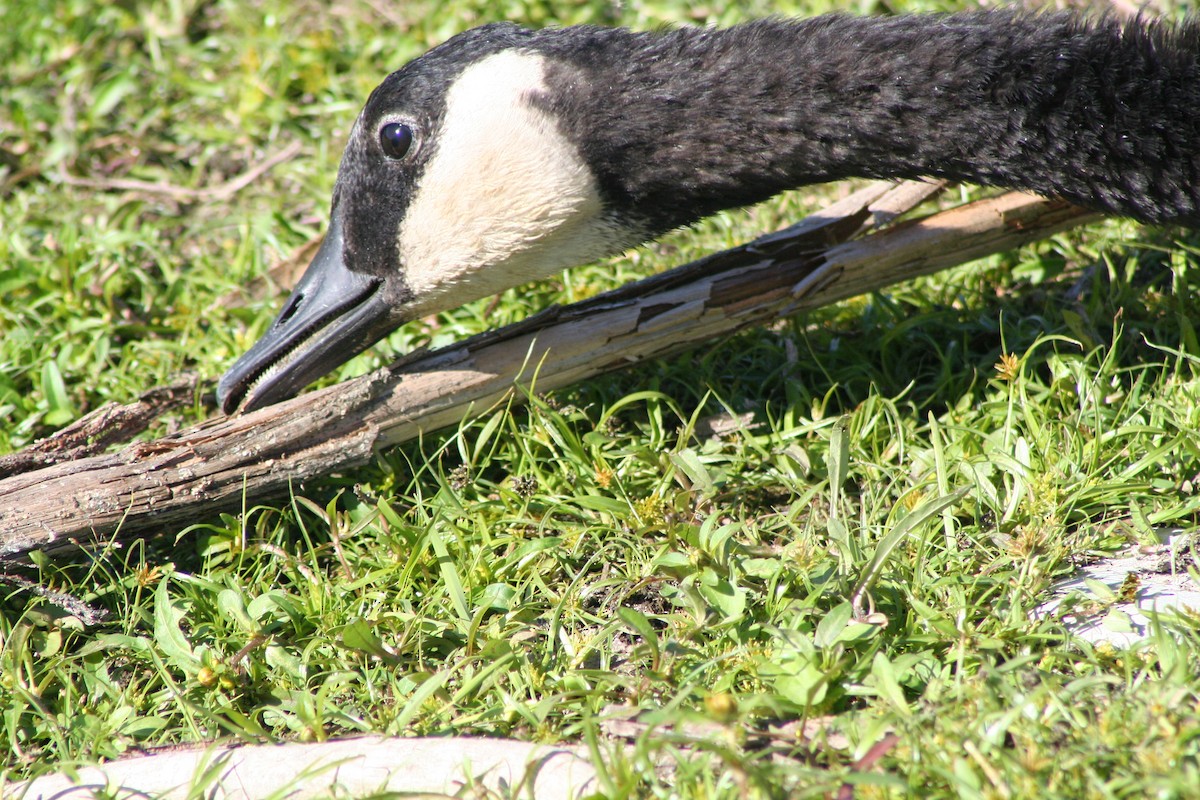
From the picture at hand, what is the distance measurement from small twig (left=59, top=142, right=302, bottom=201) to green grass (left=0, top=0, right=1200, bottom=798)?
382mm


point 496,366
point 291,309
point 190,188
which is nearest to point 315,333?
point 291,309

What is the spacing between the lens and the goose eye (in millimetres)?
3121

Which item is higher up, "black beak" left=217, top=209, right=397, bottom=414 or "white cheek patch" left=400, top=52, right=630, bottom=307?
"white cheek patch" left=400, top=52, right=630, bottom=307

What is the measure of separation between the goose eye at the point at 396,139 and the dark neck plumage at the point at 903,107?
0.44 m

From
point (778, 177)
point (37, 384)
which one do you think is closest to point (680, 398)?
point (778, 177)

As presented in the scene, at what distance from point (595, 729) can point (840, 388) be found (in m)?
1.70

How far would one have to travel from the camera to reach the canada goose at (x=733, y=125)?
9.67 feet

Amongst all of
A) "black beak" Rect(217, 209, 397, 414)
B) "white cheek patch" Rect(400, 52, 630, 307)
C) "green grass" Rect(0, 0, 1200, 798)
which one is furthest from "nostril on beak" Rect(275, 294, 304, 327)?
"green grass" Rect(0, 0, 1200, 798)

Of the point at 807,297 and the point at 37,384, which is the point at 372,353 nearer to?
the point at 37,384

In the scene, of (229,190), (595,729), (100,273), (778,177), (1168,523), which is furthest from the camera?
(229,190)

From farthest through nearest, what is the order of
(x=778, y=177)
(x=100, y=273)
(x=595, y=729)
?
(x=100, y=273), (x=778, y=177), (x=595, y=729)

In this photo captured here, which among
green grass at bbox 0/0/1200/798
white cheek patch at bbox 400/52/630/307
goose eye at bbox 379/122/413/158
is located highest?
goose eye at bbox 379/122/413/158

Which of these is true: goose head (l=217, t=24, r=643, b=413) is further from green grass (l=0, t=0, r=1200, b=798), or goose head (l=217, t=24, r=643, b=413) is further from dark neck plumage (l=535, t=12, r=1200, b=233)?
green grass (l=0, t=0, r=1200, b=798)

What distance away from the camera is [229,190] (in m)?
4.86
